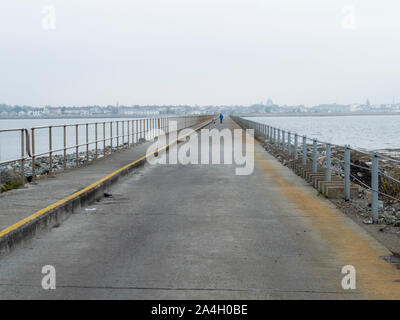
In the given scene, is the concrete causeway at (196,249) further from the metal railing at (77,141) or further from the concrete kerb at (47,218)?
the metal railing at (77,141)

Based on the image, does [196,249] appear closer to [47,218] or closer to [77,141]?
[47,218]

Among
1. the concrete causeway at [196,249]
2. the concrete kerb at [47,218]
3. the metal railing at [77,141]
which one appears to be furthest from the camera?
the metal railing at [77,141]

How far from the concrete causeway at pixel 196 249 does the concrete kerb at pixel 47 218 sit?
0.13 meters

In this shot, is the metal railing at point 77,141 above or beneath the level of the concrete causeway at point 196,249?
above

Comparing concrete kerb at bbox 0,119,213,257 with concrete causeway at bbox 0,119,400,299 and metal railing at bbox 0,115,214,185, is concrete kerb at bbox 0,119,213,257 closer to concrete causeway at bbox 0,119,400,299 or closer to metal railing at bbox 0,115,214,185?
concrete causeway at bbox 0,119,400,299

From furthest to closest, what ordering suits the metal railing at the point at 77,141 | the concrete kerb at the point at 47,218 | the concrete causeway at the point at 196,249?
the metal railing at the point at 77,141 < the concrete kerb at the point at 47,218 < the concrete causeway at the point at 196,249

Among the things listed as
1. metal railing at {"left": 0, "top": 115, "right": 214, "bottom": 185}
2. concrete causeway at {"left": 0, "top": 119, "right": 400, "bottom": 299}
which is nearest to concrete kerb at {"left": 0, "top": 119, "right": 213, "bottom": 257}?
concrete causeway at {"left": 0, "top": 119, "right": 400, "bottom": 299}

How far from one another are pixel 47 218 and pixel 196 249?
2.82 m

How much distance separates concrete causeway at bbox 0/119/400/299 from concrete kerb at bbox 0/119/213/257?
0.13 meters

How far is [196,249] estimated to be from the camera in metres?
8.18

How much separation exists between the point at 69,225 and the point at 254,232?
3.09 m

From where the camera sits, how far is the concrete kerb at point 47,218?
805 cm

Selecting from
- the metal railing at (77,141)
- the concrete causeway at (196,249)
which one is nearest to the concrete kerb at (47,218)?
the concrete causeway at (196,249)
